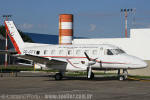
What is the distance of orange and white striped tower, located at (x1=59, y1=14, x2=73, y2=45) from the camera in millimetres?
50500

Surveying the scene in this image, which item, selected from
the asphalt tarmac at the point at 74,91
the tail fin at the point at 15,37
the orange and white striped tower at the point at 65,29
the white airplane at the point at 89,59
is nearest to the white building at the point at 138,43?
the orange and white striped tower at the point at 65,29

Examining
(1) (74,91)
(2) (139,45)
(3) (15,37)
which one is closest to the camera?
(1) (74,91)

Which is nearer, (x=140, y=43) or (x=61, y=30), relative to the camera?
(x=140, y=43)

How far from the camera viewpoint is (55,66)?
27.8m

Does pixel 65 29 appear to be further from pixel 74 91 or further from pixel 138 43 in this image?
pixel 74 91

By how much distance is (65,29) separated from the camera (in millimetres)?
50969

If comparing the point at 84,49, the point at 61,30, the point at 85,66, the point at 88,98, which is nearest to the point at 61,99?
the point at 88,98

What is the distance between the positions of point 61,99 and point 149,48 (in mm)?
26337

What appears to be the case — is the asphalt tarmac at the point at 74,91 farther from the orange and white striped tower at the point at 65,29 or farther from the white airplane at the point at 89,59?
the orange and white striped tower at the point at 65,29

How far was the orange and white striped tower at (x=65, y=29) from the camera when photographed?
Answer: 50.5 m

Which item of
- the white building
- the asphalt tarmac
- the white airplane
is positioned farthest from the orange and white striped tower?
the asphalt tarmac

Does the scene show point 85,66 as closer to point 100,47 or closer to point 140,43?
point 100,47

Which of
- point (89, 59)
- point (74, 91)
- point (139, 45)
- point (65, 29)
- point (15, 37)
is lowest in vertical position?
point (74, 91)

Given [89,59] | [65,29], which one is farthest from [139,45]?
[65,29]
